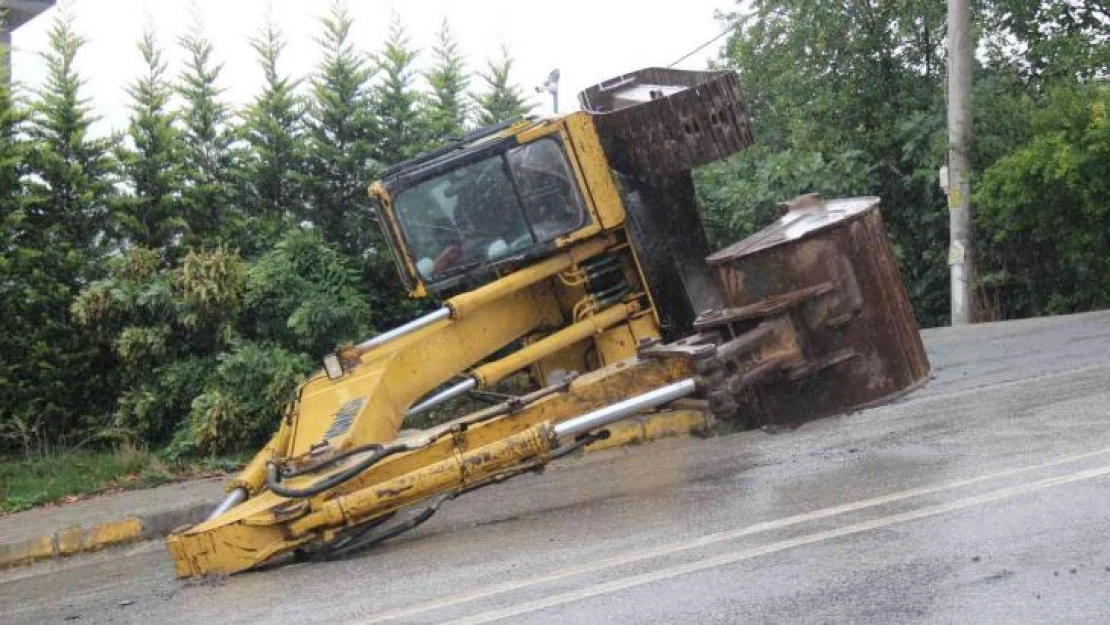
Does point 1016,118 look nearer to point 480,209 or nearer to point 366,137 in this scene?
point 366,137

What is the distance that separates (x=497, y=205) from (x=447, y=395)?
1.51 metres

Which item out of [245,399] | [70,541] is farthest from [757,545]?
[245,399]

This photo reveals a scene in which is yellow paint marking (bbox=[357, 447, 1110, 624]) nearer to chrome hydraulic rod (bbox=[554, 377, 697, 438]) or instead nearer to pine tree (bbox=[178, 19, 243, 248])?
chrome hydraulic rod (bbox=[554, 377, 697, 438])

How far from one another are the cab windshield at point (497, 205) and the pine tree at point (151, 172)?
481cm

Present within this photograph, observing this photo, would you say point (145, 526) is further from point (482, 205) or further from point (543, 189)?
point (543, 189)

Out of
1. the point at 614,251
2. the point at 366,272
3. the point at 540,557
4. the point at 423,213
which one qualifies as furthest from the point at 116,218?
the point at 540,557

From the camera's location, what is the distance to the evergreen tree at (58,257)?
517 inches

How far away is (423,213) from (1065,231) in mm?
9890

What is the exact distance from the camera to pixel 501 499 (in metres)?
9.05

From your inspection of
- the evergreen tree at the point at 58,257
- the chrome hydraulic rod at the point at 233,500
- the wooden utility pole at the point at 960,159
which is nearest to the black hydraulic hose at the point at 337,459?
the chrome hydraulic rod at the point at 233,500

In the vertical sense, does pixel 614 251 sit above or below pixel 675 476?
above

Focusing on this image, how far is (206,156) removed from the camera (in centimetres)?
1494

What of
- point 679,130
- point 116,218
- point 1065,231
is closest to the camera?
point 679,130

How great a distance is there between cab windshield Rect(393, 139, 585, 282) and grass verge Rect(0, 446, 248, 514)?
10.4 feet
